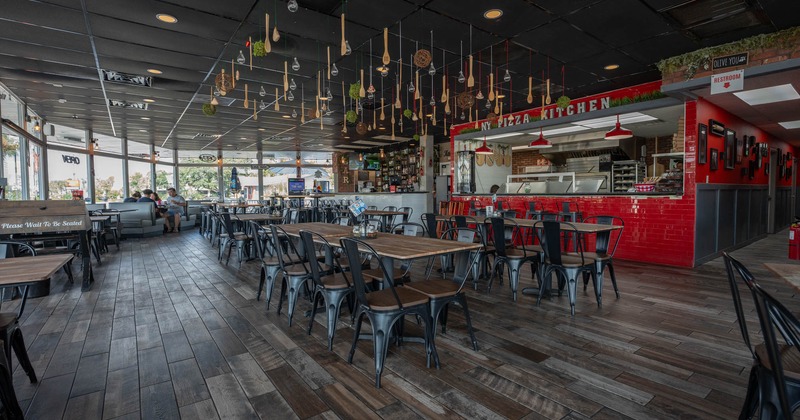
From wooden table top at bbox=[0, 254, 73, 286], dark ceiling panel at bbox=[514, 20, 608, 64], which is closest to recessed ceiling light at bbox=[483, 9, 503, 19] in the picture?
dark ceiling panel at bbox=[514, 20, 608, 64]

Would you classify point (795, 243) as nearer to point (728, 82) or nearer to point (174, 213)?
point (728, 82)

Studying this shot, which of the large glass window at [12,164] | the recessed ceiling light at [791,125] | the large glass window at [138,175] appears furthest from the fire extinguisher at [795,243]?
the large glass window at [138,175]

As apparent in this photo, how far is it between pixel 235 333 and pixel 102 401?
3.66 ft

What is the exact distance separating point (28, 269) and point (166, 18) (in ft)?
12.9

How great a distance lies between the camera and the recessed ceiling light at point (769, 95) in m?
5.99

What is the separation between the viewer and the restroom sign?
17.4 ft

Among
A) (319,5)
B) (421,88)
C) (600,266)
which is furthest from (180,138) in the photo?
(600,266)

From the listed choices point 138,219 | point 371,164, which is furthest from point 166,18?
point 371,164

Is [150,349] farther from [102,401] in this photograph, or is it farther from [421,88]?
[421,88]

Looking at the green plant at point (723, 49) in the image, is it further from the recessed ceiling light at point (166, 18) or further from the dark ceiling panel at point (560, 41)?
the recessed ceiling light at point (166, 18)

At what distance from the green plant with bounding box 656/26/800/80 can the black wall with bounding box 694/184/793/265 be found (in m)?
1.88

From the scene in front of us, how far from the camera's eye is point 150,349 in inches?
118

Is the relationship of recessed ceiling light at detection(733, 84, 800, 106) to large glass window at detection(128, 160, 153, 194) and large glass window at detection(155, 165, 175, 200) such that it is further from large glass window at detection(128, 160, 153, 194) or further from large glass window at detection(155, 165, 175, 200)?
large glass window at detection(155, 165, 175, 200)

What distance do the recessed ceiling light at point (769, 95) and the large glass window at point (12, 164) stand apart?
13823mm
